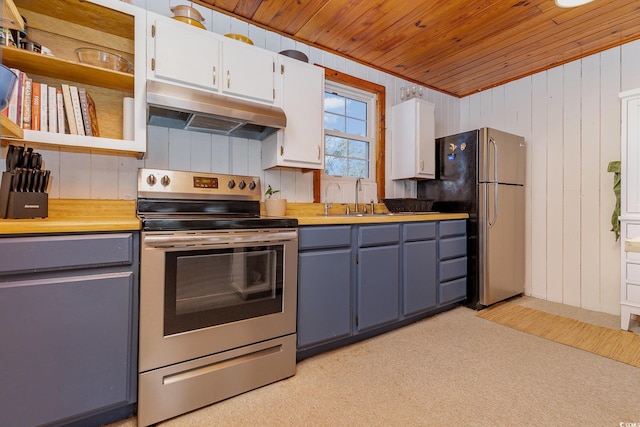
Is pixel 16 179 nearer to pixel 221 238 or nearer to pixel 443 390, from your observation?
pixel 221 238

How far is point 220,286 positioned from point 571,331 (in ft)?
8.99

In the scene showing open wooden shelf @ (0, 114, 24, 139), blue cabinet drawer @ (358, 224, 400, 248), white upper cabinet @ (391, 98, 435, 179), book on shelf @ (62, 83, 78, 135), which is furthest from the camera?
white upper cabinet @ (391, 98, 435, 179)

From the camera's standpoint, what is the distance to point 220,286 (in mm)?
1646

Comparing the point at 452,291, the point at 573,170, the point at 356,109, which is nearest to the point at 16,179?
the point at 356,109

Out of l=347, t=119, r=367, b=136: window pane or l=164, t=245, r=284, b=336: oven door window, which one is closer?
l=164, t=245, r=284, b=336: oven door window

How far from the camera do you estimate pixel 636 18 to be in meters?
2.46

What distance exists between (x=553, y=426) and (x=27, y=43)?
10.4 ft

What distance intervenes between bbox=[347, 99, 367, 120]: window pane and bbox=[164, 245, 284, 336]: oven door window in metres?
2.00

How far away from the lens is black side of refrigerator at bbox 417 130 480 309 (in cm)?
304

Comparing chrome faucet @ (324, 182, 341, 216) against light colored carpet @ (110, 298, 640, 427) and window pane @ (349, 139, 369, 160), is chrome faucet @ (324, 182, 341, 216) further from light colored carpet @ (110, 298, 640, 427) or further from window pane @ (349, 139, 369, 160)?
light colored carpet @ (110, 298, 640, 427)

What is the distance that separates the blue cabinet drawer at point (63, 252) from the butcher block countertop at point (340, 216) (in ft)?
3.10

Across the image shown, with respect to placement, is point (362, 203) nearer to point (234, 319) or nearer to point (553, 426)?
point (234, 319)

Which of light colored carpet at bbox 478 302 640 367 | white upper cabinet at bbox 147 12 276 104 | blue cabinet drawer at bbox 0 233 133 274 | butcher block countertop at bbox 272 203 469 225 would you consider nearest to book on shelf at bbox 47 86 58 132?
white upper cabinet at bbox 147 12 276 104

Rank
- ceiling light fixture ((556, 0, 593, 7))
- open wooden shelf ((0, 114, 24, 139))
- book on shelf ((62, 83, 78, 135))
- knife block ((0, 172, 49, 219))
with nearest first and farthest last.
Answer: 1. open wooden shelf ((0, 114, 24, 139))
2. knife block ((0, 172, 49, 219))
3. book on shelf ((62, 83, 78, 135))
4. ceiling light fixture ((556, 0, 593, 7))
